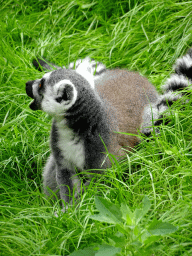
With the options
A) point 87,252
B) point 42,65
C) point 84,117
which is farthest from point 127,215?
point 42,65

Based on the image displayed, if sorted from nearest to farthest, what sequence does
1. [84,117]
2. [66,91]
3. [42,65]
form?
[66,91]
[84,117]
[42,65]

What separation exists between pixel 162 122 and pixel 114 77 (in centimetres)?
77

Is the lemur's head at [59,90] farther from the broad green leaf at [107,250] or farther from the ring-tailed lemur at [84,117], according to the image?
the broad green leaf at [107,250]

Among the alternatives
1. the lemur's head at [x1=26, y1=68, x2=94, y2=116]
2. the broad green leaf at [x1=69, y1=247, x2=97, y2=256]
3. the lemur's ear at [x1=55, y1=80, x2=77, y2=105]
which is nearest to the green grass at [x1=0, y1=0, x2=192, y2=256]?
the broad green leaf at [x1=69, y1=247, x2=97, y2=256]

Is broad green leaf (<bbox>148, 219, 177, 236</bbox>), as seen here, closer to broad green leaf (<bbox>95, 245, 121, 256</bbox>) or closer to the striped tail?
broad green leaf (<bbox>95, 245, 121, 256</bbox>)

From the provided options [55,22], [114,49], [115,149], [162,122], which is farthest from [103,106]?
[55,22]

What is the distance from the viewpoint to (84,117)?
8.69 feet

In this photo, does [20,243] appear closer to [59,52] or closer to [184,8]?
[59,52]

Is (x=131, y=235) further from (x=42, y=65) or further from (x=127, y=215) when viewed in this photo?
(x=42, y=65)

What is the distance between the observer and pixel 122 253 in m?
1.81

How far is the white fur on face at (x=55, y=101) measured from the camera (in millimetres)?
2557

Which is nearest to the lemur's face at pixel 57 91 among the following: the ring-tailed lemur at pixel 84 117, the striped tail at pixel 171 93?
the ring-tailed lemur at pixel 84 117

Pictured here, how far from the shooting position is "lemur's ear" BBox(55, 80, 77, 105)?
2538mm

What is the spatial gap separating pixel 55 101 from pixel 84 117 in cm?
26
